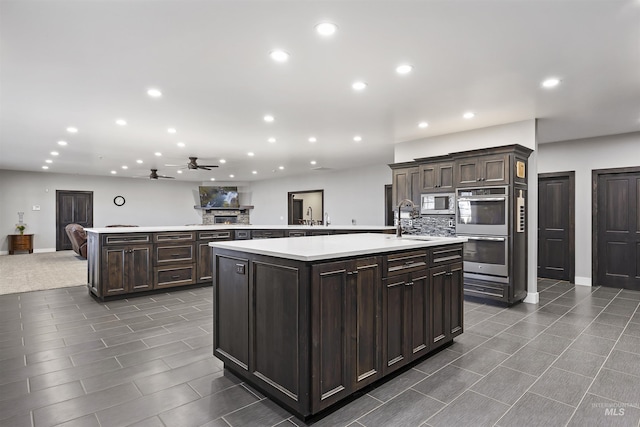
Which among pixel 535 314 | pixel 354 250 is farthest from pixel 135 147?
pixel 535 314

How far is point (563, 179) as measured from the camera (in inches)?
241

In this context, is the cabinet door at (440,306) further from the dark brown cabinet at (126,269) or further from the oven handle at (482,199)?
the dark brown cabinet at (126,269)

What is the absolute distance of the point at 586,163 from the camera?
19.3ft

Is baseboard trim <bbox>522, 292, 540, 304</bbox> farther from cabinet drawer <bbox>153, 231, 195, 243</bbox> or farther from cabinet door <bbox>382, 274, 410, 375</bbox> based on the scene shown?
cabinet drawer <bbox>153, 231, 195, 243</bbox>

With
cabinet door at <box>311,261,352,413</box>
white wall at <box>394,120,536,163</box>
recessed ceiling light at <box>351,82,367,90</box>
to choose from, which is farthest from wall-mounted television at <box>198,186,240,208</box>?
cabinet door at <box>311,261,352,413</box>

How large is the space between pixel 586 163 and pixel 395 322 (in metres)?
5.56

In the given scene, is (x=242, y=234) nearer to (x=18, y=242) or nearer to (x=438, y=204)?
(x=438, y=204)

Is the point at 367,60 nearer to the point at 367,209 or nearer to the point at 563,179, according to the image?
the point at 563,179

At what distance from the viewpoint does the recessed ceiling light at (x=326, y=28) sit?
238cm

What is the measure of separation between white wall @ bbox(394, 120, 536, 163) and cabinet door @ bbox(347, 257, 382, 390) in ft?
12.4

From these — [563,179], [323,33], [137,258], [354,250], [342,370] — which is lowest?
[342,370]

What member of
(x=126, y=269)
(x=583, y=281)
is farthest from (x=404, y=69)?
(x=583, y=281)

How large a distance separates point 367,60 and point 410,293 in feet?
6.55

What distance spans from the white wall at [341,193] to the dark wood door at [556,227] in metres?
3.82
